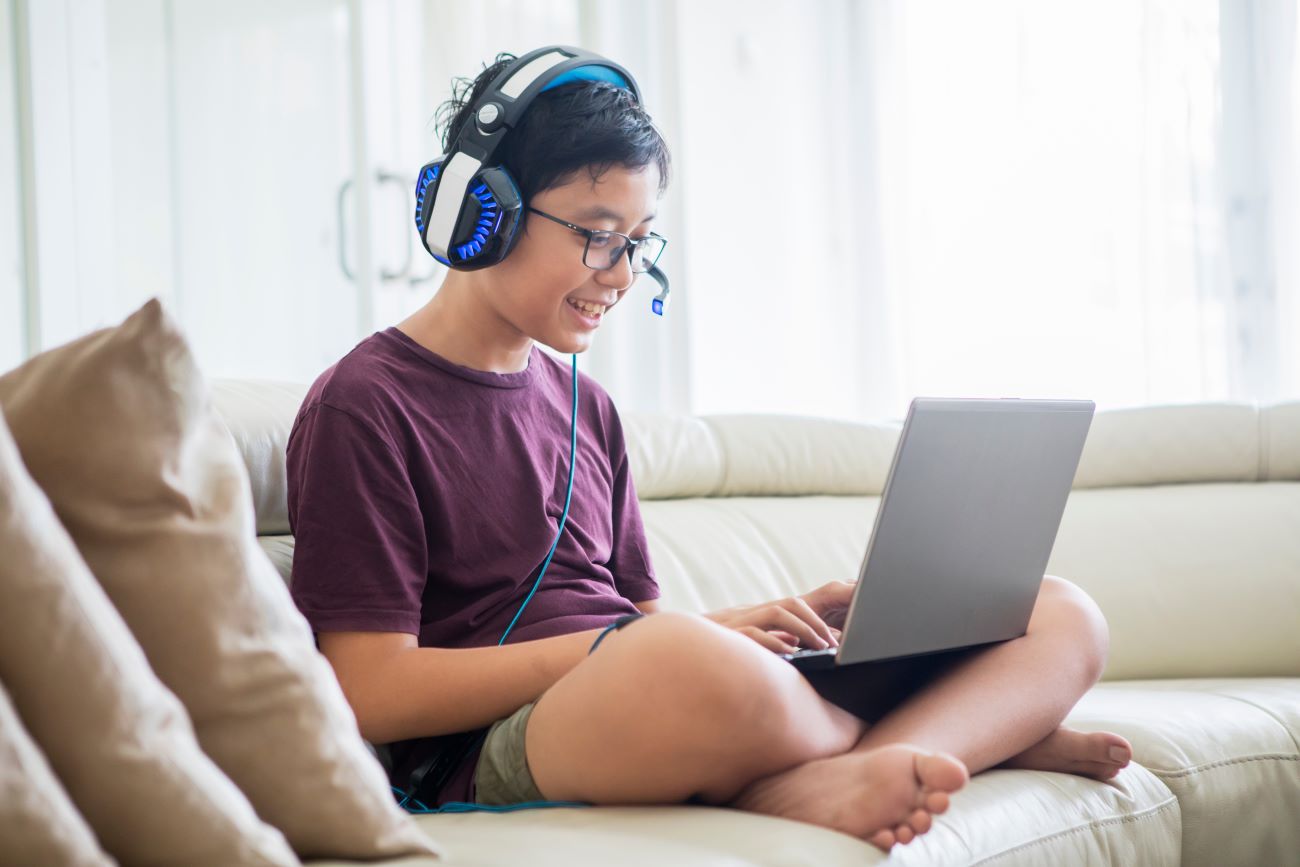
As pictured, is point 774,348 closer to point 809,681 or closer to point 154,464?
point 809,681

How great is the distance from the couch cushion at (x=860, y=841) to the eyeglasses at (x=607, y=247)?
0.62 metres

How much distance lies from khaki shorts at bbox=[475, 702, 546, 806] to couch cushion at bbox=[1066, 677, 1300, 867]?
2.55ft

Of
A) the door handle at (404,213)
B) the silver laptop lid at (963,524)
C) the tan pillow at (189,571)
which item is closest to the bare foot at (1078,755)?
the silver laptop lid at (963,524)

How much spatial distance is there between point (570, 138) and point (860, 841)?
0.79 meters

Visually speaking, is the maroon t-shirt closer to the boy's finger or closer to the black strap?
the black strap

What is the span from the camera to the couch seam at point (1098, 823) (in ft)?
3.85

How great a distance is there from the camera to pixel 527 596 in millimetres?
1424

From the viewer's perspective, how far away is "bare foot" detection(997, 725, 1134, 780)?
137 cm

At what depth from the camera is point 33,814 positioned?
65cm

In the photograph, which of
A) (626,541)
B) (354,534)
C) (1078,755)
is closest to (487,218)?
(354,534)

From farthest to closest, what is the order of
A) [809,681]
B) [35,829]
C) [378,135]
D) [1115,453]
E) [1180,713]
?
[378,135]
[1115,453]
[1180,713]
[809,681]
[35,829]

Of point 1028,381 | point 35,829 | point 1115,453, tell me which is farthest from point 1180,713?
point 1028,381

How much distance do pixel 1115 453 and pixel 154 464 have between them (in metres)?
2.01

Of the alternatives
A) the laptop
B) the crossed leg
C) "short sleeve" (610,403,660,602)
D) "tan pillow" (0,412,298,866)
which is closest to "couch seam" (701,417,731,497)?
"short sleeve" (610,403,660,602)
